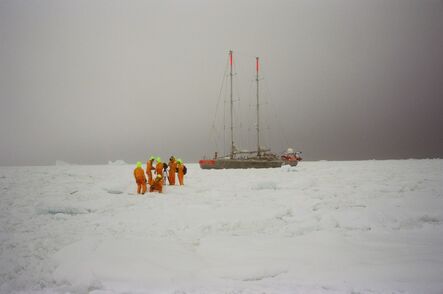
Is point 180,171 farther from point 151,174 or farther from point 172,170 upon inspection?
point 151,174

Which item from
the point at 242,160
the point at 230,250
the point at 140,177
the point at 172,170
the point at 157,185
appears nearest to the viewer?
the point at 230,250

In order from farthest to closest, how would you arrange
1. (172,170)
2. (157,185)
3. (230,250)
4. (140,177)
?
(172,170) → (157,185) → (140,177) → (230,250)

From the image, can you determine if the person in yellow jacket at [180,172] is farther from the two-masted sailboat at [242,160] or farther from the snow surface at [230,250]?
the two-masted sailboat at [242,160]

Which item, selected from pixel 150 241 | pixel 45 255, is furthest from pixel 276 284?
pixel 45 255

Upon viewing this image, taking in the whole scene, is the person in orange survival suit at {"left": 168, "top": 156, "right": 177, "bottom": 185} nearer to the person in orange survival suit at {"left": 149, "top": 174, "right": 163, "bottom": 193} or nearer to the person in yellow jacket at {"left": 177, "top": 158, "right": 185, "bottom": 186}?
the person in yellow jacket at {"left": 177, "top": 158, "right": 185, "bottom": 186}

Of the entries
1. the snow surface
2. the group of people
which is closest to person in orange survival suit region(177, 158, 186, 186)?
the group of people

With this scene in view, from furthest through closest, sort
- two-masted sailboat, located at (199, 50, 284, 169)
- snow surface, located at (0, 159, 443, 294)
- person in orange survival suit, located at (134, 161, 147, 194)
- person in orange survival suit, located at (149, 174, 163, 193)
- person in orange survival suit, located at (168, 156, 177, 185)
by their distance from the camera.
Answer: two-masted sailboat, located at (199, 50, 284, 169), person in orange survival suit, located at (168, 156, 177, 185), person in orange survival suit, located at (149, 174, 163, 193), person in orange survival suit, located at (134, 161, 147, 194), snow surface, located at (0, 159, 443, 294)

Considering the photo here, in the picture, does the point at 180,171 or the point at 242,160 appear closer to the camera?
the point at 180,171

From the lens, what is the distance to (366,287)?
3172 mm

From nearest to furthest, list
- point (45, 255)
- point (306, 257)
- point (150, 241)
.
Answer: point (306, 257) < point (45, 255) < point (150, 241)

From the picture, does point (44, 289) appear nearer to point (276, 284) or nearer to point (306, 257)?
A: point (276, 284)

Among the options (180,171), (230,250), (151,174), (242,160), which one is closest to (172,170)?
(180,171)

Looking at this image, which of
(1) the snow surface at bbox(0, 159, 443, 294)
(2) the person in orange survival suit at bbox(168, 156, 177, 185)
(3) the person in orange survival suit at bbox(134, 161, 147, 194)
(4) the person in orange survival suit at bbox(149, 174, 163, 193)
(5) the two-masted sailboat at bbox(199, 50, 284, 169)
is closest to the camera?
(1) the snow surface at bbox(0, 159, 443, 294)

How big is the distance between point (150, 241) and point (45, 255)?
1.42 meters
